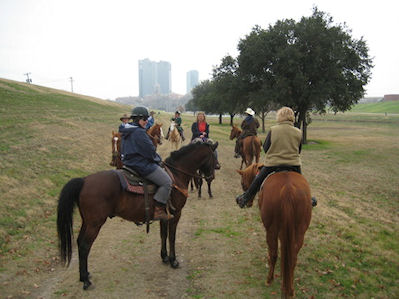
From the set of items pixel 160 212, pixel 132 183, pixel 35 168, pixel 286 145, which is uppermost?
pixel 286 145

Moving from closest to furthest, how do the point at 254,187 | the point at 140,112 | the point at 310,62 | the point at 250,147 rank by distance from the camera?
the point at 140,112 → the point at 254,187 → the point at 250,147 → the point at 310,62

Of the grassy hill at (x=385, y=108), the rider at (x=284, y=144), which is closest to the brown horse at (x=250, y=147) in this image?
the rider at (x=284, y=144)

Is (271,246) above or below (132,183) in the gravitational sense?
below

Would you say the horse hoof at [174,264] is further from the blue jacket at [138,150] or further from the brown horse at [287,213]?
the brown horse at [287,213]

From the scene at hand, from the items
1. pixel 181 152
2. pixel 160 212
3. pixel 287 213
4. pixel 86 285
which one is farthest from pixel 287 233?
pixel 86 285

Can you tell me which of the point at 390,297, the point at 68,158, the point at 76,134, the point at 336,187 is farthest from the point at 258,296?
the point at 76,134

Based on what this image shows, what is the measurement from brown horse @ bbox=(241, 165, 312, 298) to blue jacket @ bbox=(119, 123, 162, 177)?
238 centimetres

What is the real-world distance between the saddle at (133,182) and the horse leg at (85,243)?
0.86 meters

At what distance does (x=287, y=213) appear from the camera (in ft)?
15.8

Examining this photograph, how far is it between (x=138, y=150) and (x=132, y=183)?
0.67 meters

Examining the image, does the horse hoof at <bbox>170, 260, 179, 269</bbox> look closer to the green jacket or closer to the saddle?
the saddle

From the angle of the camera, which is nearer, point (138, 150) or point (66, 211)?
point (66, 211)

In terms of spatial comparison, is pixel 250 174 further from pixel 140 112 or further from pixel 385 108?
pixel 385 108

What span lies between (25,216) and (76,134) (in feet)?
52.2
